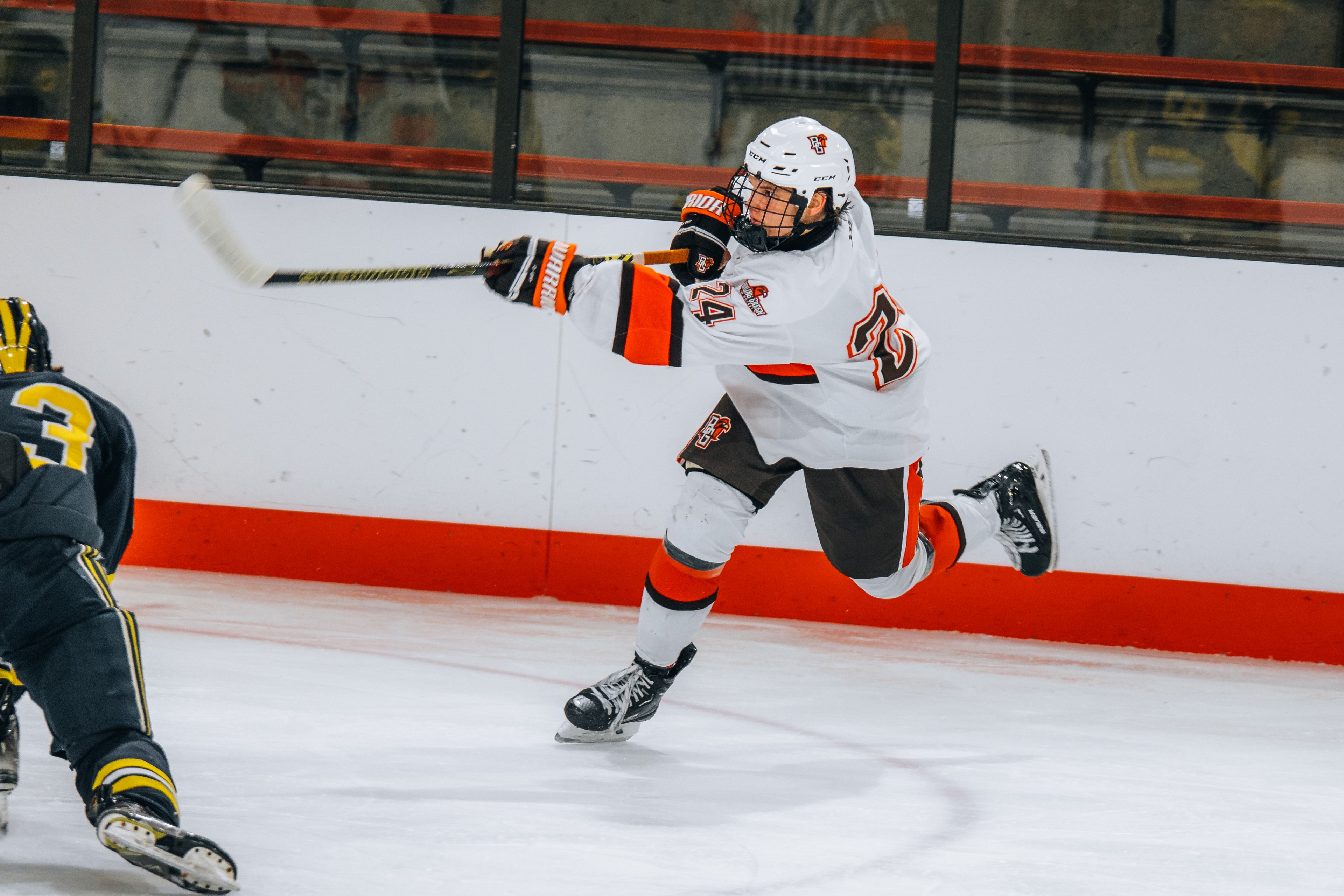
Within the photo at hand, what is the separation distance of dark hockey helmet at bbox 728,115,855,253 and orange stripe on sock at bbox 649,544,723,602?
0.57m

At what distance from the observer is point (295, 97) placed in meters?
4.27

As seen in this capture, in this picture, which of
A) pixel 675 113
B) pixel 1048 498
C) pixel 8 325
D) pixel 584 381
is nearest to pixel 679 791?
pixel 8 325

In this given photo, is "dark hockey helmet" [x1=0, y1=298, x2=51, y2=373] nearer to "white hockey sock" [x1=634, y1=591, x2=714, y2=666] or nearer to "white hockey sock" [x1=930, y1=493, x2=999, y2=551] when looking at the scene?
"white hockey sock" [x1=634, y1=591, x2=714, y2=666]

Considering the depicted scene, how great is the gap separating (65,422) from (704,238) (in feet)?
4.15

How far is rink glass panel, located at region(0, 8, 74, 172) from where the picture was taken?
4.18m

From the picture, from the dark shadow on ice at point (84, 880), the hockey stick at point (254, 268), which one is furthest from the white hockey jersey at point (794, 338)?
the dark shadow on ice at point (84, 880)

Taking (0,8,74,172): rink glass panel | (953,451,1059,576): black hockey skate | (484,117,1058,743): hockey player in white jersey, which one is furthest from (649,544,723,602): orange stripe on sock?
(0,8,74,172): rink glass panel

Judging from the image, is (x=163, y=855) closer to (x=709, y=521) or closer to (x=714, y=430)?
(x=709, y=521)

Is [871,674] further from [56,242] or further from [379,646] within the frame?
[56,242]

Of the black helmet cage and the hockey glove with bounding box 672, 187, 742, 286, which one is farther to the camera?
the hockey glove with bounding box 672, 187, 742, 286

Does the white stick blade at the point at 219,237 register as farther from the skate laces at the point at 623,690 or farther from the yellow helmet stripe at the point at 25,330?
the skate laces at the point at 623,690

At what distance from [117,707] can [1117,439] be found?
9.56ft

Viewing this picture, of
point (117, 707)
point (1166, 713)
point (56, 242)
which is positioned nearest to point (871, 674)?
point (1166, 713)

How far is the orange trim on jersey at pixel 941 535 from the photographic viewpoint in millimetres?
2715
